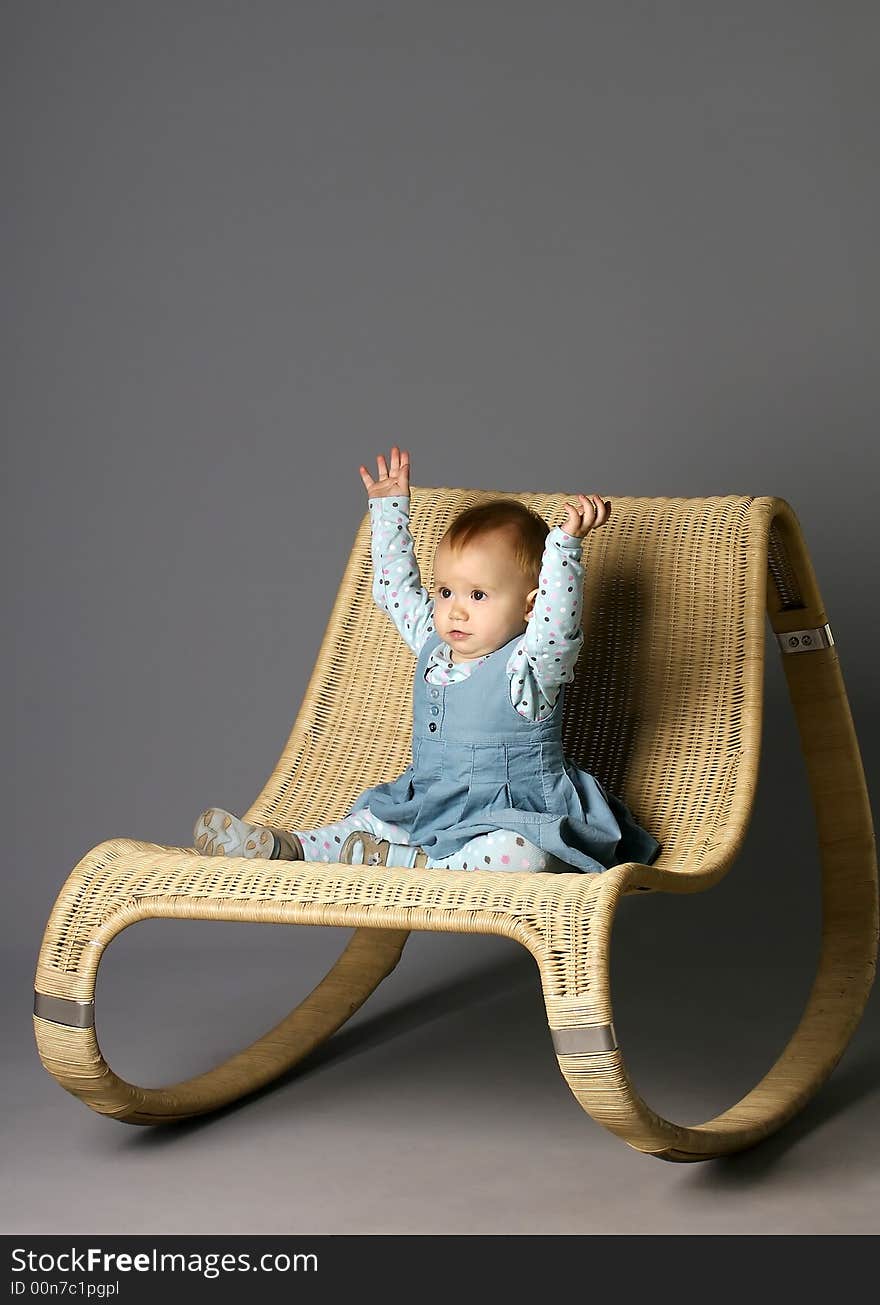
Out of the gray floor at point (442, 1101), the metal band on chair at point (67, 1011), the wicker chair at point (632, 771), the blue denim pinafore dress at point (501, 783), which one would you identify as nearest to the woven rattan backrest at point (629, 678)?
the wicker chair at point (632, 771)

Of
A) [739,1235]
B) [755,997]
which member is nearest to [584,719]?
[755,997]

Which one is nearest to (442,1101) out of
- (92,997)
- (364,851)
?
(364,851)

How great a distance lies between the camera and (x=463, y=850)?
2.63m

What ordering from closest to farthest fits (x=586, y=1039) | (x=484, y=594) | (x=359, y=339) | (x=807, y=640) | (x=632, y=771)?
(x=586, y=1039) → (x=484, y=594) → (x=632, y=771) → (x=807, y=640) → (x=359, y=339)

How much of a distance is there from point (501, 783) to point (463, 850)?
0.14 m

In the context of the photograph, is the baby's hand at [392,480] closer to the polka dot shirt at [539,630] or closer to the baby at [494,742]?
the polka dot shirt at [539,630]

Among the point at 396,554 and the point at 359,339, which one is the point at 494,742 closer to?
the point at 396,554

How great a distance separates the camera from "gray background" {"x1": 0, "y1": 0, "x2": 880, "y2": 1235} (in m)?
3.77

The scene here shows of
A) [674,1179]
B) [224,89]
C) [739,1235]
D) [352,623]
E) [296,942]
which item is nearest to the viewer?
[739,1235]

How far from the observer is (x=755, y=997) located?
3.31 m

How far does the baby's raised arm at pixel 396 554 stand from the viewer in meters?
2.94

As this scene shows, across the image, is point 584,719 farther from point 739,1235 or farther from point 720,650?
point 739,1235

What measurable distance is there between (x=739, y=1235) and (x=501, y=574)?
990 mm

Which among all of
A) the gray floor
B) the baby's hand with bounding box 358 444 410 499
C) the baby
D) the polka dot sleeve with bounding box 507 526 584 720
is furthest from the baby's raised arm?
the gray floor
